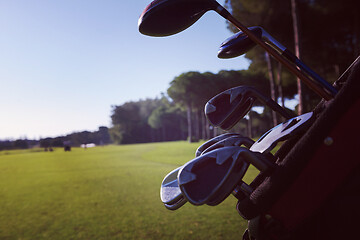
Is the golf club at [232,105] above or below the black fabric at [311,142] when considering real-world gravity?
above

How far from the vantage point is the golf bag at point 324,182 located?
667 mm

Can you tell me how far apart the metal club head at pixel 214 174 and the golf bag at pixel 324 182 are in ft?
0.38

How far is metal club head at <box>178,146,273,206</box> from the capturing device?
0.64 meters

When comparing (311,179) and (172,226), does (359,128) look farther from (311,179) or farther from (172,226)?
(172,226)

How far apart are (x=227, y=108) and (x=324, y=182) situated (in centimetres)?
51

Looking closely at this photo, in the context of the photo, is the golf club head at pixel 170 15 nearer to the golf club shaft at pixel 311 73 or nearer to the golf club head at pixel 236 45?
the golf club head at pixel 236 45

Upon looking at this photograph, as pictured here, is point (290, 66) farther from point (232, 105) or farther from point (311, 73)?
point (232, 105)

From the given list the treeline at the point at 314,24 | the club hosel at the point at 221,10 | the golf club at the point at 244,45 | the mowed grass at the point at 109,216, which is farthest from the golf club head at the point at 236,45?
the treeline at the point at 314,24

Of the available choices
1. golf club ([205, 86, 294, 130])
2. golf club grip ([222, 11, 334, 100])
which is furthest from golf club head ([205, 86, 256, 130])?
golf club grip ([222, 11, 334, 100])

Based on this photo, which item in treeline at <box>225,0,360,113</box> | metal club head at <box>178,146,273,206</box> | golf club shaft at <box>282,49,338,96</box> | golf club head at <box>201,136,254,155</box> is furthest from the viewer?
treeline at <box>225,0,360,113</box>

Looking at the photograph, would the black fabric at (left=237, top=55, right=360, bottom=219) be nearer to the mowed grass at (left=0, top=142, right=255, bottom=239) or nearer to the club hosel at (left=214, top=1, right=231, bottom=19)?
the club hosel at (left=214, top=1, right=231, bottom=19)

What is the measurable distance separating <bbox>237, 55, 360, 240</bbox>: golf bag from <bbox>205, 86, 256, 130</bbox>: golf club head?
15.8 inches

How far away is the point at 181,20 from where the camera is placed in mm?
958

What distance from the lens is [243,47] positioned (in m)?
1.18
